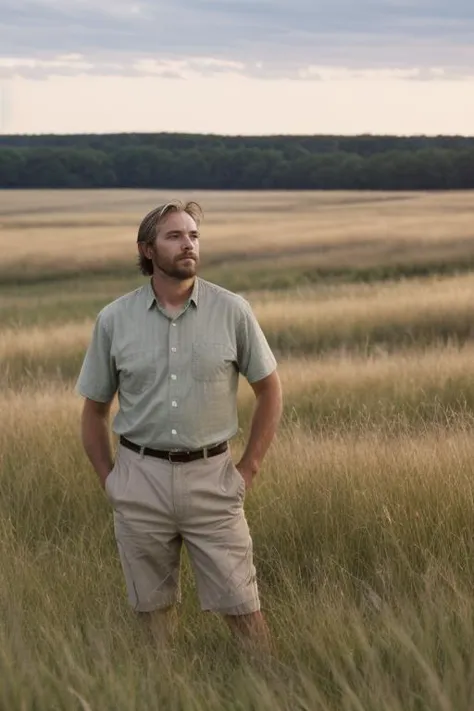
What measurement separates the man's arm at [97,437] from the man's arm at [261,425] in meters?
0.50

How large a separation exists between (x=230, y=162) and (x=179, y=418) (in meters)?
73.3

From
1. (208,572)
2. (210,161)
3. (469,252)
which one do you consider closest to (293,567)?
(208,572)

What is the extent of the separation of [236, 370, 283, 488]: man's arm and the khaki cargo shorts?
0.10 m

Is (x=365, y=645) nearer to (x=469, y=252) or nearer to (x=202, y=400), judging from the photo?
(x=202, y=400)

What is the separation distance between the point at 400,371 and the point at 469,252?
68.7 ft

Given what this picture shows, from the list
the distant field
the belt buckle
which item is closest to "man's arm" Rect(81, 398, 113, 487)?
the belt buckle

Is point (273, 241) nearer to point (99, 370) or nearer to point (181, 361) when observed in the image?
point (99, 370)

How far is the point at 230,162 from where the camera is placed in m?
76.8

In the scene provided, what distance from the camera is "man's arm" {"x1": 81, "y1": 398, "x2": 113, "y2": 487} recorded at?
475cm

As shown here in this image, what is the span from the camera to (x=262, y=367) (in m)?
4.56

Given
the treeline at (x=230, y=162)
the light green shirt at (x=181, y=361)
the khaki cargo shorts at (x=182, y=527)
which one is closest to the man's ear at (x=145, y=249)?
the light green shirt at (x=181, y=361)

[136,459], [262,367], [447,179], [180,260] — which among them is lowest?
[447,179]

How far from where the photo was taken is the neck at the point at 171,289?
14.6 ft

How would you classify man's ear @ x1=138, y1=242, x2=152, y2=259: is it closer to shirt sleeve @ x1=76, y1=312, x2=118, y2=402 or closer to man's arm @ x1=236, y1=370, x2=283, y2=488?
shirt sleeve @ x1=76, y1=312, x2=118, y2=402
